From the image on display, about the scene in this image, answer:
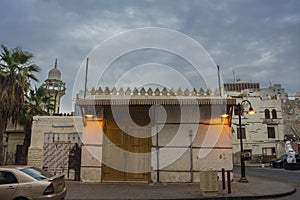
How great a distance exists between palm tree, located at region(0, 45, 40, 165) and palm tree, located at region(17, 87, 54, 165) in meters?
1.72

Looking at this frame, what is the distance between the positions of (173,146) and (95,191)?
4.35 m

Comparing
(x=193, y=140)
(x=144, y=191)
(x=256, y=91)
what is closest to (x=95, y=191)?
(x=144, y=191)

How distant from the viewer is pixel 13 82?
14.8 metres

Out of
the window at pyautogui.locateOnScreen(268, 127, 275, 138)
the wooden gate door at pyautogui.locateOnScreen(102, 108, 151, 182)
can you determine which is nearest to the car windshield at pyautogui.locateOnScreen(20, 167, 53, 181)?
the wooden gate door at pyautogui.locateOnScreen(102, 108, 151, 182)

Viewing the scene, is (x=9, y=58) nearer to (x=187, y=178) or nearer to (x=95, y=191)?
(x=95, y=191)

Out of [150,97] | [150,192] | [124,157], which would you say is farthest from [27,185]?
[150,97]

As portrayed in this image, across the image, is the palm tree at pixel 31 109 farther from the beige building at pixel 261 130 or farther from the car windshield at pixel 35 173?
the beige building at pixel 261 130

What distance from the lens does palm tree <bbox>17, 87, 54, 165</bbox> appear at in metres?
16.8

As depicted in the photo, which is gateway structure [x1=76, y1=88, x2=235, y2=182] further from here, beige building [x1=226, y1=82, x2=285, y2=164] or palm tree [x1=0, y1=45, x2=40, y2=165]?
beige building [x1=226, y1=82, x2=285, y2=164]

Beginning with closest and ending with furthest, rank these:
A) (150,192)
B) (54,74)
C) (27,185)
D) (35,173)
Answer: (27,185)
(35,173)
(150,192)
(54,74)

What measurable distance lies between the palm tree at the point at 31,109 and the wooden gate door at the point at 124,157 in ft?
22.7

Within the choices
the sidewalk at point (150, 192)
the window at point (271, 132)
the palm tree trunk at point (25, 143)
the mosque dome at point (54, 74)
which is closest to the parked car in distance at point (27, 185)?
the sidewalk at point (150, 192)

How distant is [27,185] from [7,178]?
27.3 inches

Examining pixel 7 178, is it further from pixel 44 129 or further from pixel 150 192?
pixel 44 129
